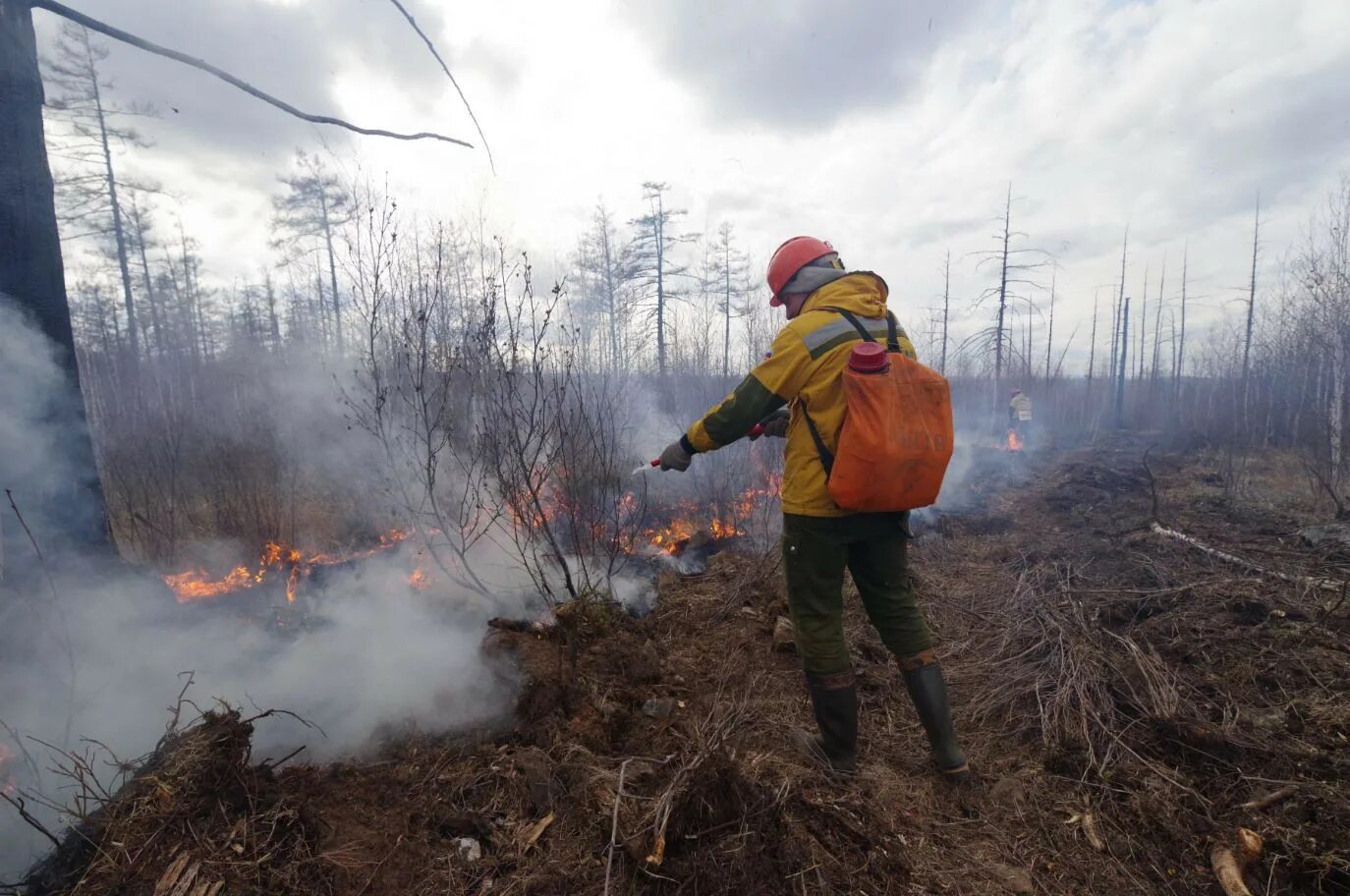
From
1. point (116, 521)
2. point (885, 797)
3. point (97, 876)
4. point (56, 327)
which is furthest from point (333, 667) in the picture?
point (116, 521)

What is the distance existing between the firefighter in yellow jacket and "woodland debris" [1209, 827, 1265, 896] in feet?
2.45

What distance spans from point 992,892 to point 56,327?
5.25 metres

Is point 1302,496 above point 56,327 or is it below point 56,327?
below

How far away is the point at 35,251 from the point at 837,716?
4913 mm

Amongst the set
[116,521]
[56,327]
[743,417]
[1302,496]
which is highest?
[56,327]

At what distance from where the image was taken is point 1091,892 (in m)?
1.81

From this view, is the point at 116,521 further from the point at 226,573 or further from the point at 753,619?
the point at 753,619

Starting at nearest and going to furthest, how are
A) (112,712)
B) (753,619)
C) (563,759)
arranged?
(563,759) → (112,712) → (753,619)

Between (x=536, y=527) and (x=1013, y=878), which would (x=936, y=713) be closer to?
(x=1013, y=878)

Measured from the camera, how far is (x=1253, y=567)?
14.4 feet

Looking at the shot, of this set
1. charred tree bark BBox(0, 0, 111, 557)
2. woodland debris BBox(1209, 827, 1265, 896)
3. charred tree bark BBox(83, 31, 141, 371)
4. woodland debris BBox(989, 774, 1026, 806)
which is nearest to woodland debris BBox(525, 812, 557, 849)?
woodland debris BBox(989, 774, 1026, 806)

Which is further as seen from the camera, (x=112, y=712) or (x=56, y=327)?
(x=56, y=327)

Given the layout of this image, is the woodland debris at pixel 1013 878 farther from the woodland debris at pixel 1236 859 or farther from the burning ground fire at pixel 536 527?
the burning ground fire at pixel 536 527

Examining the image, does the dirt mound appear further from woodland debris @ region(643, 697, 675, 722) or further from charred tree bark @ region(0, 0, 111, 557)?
charred tree bark @ region(0, 0, 111, 557)
